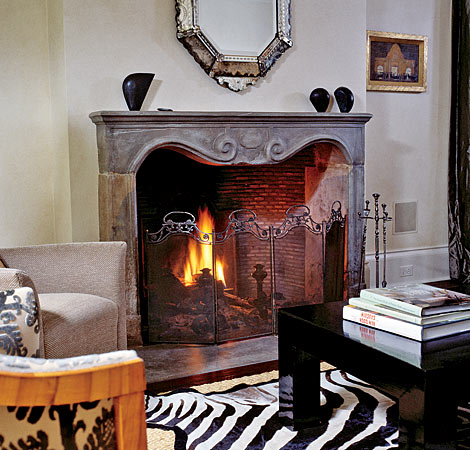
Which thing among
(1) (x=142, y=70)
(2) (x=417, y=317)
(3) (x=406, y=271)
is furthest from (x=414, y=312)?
(3) (x=406, y=271)

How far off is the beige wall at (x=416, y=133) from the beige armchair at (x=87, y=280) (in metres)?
→ 2.49

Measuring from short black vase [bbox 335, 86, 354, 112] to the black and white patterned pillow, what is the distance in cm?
302

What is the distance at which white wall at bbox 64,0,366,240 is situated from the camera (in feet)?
11.0

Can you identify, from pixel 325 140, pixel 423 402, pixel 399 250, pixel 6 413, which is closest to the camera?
pixel 6 413

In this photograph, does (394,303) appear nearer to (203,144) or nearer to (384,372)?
(384,372)

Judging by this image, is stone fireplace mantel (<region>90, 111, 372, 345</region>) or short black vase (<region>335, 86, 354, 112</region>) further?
short black vase (<region>335, 86, 354, 112</region>)

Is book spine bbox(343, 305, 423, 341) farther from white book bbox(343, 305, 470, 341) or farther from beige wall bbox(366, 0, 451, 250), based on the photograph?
beige wall bbox(366, 0, 451, 250)

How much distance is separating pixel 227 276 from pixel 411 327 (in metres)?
1.72

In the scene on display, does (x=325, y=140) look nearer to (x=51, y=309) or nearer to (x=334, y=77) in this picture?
(x=334, y=77)

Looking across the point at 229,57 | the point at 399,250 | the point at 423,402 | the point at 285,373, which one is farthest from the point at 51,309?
the point at 399,250

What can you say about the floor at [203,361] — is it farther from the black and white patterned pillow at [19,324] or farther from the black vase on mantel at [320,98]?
the black and white patterned pillow at [19,324]

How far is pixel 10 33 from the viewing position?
350cm

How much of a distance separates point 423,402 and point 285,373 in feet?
2.46

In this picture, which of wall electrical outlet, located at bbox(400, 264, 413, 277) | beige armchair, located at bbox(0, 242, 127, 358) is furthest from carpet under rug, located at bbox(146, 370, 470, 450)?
wall electrical outlet, located at bbox(400, 264, 413, 277)
